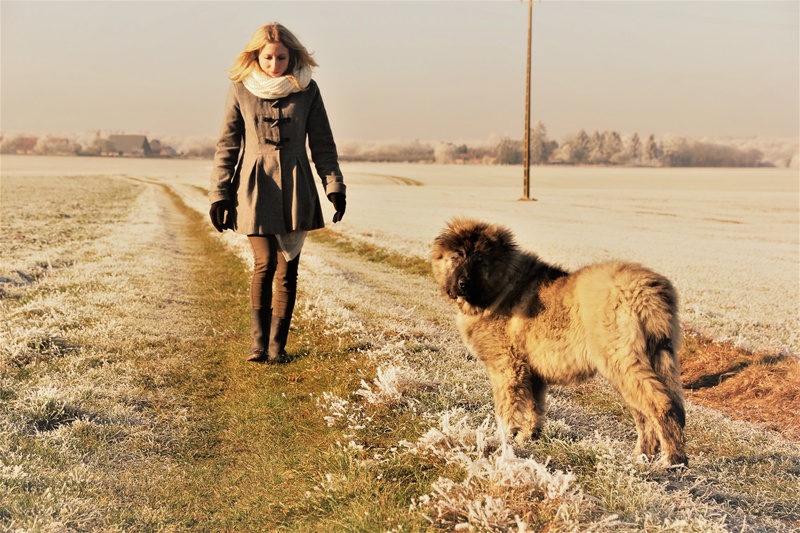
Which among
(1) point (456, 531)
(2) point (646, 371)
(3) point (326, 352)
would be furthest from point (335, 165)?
(1) point (456, 531)

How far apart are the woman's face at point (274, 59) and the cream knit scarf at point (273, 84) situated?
8 cm

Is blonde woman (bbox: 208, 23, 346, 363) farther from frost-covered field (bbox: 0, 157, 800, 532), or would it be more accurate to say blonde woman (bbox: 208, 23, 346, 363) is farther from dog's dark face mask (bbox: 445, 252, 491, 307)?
dog's dark face mask (bbox: 445, 252, 491, 307)

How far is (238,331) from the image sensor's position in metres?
9.11

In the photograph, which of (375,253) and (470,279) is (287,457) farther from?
(375,253)

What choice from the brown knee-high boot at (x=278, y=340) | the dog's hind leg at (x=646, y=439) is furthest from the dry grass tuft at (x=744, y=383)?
the brown knee-high boot at (x=278, y=340)

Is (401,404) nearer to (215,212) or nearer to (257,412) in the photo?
(257,412)

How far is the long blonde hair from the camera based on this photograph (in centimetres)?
651

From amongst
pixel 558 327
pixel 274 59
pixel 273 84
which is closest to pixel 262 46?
pixel 274 59

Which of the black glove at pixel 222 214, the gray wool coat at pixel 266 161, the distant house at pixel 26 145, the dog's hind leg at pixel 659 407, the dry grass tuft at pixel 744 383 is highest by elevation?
the distant house at pixel 26 145

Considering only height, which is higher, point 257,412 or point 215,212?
point 215,212

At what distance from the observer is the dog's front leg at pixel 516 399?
16.5 feet

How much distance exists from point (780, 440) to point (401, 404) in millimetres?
3794

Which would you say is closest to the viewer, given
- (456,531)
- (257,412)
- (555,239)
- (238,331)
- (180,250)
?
(456,531)

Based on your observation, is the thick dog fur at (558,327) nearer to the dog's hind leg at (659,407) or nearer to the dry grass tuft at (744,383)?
the dog's hind leg at (659,407)
